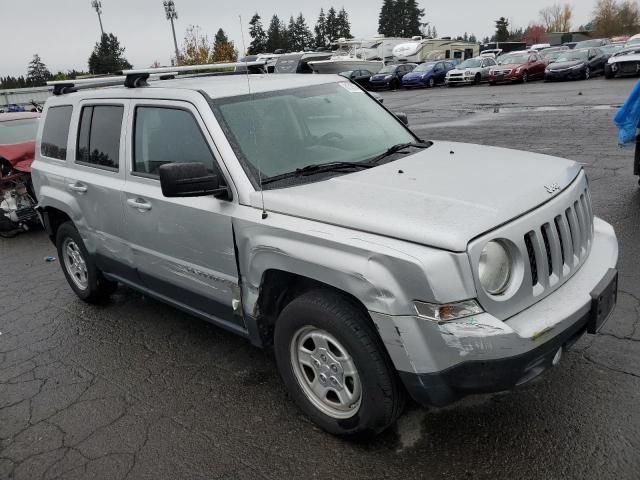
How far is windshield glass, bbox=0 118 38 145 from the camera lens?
8.64 metres

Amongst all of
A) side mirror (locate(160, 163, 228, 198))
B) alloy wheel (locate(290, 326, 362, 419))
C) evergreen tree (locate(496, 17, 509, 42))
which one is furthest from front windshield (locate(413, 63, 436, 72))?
evergreen tree (locate(496, 17, 509, 42))

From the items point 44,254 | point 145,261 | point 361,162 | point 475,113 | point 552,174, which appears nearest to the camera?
point 552,174

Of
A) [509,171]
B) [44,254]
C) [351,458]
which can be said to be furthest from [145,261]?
[44,254]

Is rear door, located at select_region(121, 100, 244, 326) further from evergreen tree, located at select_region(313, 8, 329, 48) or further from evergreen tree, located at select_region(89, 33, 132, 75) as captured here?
evergreen tree, located at select_region(313, 8, 329, 48)

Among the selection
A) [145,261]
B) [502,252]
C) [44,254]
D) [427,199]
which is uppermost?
[427,199]

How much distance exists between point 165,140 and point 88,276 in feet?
6.27

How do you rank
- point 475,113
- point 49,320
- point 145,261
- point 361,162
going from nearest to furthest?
1. point 361,162
2. point 145,261
3. point 49,320
4. point 475,113

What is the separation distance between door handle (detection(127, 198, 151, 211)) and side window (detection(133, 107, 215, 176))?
0.20 meters

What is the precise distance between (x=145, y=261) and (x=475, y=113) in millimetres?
15431

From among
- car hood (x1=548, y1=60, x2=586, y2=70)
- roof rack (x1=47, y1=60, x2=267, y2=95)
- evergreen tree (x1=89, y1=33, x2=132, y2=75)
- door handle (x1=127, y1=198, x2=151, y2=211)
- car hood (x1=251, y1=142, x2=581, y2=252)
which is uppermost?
evergreen tree (x1=89, y1=33, x2=132, y2=75)

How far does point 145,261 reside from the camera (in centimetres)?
401

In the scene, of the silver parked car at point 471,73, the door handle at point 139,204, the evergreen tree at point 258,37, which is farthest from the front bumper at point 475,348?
the evergreen tree at point 258,37

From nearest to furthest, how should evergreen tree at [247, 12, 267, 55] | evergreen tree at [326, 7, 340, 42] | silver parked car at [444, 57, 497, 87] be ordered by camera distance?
silver parked car at [444, 57, 497, 87]
evergreen tree at [247, 12, 267, 55]
evergreen tree at [326, 7, 340, 42]

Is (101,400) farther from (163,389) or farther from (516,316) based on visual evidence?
(516,316)
